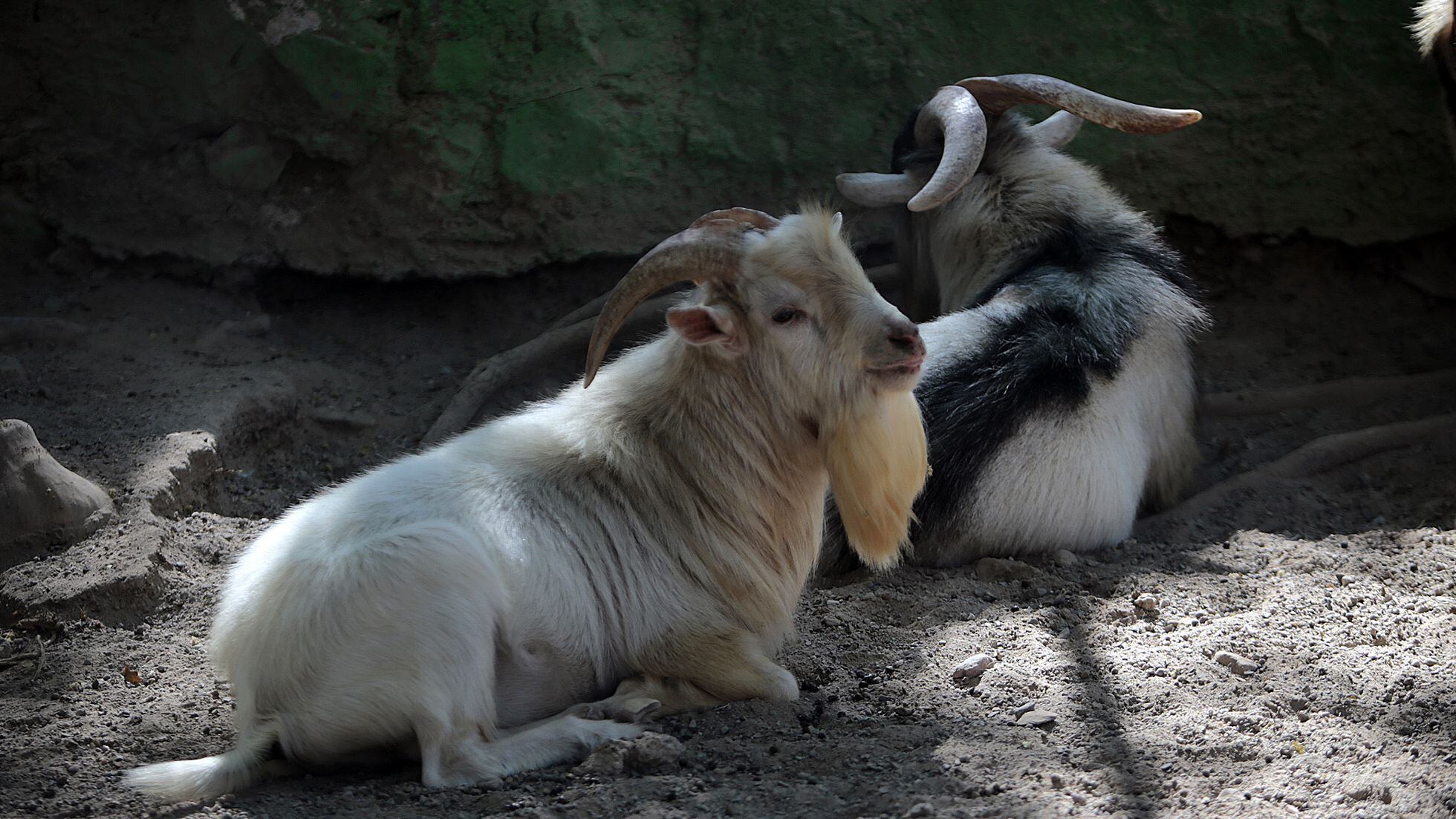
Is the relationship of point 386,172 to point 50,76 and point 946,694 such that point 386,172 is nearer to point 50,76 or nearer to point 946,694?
point 50,76

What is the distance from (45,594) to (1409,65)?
599cm

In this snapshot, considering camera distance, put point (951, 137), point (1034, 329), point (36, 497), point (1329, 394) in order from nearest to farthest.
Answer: point (36, 497) → point (1034, 329) → point (951, 137) → point (1329, 394)

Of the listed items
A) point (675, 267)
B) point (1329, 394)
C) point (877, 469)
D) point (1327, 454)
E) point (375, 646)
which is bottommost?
point (1327, 454)

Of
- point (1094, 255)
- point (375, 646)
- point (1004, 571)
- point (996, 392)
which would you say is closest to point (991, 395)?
point (996, 392)

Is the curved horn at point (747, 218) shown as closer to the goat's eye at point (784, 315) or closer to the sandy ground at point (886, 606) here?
the goat's eye at point (784, 315)

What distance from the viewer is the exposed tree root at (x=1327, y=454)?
4953 millimetres

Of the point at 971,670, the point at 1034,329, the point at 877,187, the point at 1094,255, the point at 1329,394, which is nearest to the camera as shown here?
the point at 971,670

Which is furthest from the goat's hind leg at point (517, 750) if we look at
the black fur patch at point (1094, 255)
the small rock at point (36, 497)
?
the black fur patch at point (1094, 255)

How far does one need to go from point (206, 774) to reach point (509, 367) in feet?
9.16

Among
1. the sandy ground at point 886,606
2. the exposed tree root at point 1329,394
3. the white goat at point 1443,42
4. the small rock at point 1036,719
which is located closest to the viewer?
the sandy ground at point 886,606

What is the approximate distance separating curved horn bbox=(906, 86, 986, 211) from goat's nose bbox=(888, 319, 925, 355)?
Result: 1.34 metres

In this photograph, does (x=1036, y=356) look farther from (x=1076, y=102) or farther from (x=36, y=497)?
(x=36, y=497)

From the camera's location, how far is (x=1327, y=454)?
201 inches

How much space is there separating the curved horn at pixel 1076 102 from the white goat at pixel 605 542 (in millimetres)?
1935
